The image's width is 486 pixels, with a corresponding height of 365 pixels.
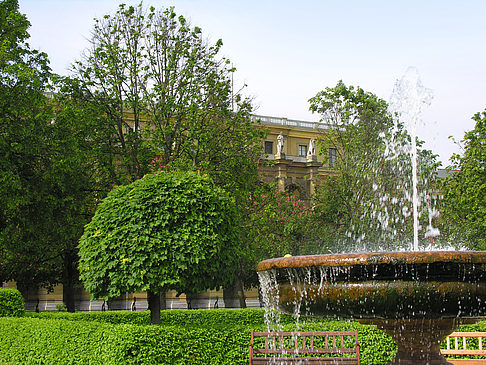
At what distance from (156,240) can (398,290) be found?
665 centimetres

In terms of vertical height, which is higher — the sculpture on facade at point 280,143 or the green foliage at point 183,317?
the sculpture on facade at point 280,143

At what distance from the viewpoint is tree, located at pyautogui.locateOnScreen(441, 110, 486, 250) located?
884 inches

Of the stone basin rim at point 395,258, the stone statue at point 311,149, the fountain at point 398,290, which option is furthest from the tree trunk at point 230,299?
the stone basin rim at point 395,258

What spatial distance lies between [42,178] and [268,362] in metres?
11.5

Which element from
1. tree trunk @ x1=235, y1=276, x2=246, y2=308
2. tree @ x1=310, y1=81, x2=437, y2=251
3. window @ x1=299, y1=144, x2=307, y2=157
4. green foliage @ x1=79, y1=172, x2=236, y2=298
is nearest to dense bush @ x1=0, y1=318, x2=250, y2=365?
green foliage @ x1=79, y1=172, x2=236, y2=298

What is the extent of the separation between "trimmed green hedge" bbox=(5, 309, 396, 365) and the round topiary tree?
1007 millimetres

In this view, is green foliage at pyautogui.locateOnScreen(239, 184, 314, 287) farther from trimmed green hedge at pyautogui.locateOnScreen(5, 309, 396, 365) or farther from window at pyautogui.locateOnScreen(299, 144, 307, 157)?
window at pyautogui.locateOnScreen(299, 144, 307, 157)

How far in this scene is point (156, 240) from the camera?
11.2 meters

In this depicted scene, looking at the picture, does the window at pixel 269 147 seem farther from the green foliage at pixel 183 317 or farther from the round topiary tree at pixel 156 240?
the round topiary tree at pixel 156 240

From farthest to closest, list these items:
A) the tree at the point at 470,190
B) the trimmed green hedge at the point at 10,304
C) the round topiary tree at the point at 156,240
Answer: the tree at the point at 470,190 → the trimmed green hedge at the point at 10,304 → the round topiary tree at the point at 156,240

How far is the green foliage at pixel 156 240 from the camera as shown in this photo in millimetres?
11273

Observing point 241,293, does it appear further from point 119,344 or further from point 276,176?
point 276,176

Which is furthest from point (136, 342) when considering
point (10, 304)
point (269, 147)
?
point (269, 147)

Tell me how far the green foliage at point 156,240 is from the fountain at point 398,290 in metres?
5.47
